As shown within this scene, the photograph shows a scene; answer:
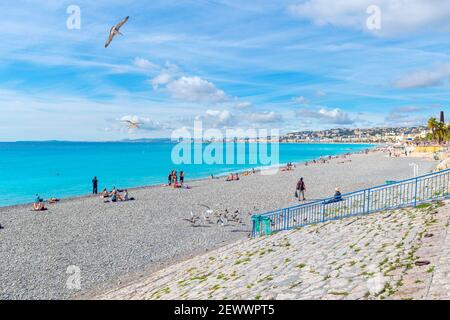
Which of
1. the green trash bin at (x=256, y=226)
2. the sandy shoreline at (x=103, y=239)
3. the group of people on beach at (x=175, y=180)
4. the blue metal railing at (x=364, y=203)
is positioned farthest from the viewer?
the group of people on beach at (x=175, y=180)

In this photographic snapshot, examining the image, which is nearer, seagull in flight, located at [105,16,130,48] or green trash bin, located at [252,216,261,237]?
seagull in flight, located at [105,16,130,48]

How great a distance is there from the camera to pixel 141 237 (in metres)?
18.5

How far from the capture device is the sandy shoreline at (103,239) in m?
12.9

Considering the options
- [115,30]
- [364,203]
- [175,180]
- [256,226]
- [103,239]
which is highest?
[115,30]

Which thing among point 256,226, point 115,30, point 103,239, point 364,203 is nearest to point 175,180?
point 103,239

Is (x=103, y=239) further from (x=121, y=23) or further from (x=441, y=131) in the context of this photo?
(x=441, y=131)

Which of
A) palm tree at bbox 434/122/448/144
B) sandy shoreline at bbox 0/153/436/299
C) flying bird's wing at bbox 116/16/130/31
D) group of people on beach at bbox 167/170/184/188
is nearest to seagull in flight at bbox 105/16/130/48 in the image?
flying bird's wing at bbox 116/16/130/31

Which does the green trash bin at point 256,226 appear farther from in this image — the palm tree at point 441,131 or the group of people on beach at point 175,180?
the palm tree at point 441,131

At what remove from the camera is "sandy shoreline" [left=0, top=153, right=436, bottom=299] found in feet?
42.4

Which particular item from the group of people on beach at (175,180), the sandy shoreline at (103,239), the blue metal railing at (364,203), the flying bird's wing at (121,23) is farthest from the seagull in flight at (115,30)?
the group of people on beach at (175,180)

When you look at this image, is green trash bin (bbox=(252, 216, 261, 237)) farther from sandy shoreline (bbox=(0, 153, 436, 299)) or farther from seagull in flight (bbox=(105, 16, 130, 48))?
seagull in flight (bbox=(105, 16, 130, 48))

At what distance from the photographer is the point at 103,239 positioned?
1823cm
